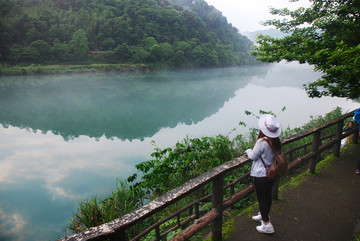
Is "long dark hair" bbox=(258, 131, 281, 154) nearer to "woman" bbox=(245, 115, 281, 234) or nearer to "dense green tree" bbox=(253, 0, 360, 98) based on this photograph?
"woman" bbox=(245, 115, 281, 234)

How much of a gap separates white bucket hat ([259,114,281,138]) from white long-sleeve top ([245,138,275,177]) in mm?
86

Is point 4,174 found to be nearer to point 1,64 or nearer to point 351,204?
point 351,204

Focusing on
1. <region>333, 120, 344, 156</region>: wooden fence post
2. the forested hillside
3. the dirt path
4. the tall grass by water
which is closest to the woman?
the dirt path

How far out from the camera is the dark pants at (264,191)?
2.13 metres

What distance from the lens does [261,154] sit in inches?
81.6

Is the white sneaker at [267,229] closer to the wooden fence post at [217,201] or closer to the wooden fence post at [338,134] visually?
the wooden fence post at [217,201]

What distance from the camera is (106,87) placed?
32.5 meters

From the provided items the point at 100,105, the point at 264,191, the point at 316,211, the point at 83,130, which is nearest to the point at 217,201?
the point at 264,191

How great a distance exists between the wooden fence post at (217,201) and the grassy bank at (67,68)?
145ft

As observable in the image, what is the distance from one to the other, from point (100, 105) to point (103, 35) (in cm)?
3903

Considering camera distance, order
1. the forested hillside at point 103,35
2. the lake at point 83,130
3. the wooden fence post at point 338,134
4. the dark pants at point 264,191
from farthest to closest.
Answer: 1. the forested hillside at point 103,35
2. the lake at point 83,130
3. the wooden fence post at point 338,134
4. the dark pants at point 264,191

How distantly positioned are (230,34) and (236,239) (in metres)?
100

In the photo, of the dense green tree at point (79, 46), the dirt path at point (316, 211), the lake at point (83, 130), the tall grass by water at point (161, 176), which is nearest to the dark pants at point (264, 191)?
the dirt path at point (316, 211)

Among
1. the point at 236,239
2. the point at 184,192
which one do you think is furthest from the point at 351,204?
the point at 184,192
